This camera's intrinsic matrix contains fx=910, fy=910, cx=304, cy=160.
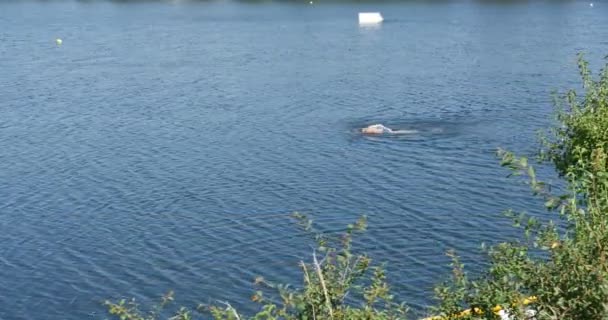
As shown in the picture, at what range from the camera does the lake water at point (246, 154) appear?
84.5ft

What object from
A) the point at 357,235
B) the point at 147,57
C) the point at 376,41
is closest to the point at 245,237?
the point at 357,235

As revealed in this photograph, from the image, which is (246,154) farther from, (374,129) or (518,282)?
(518,282)

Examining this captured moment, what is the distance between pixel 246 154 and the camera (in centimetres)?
3638

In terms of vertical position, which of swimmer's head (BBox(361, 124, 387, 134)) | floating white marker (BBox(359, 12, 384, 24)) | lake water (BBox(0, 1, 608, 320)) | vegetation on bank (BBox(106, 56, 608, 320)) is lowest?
floating white marker (BBox(359, 12, 384, 24))

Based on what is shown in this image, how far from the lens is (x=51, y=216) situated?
30.1 meters

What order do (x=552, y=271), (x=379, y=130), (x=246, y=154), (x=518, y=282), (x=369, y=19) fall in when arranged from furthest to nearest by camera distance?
(x=369, y=19)
(x=379, y=130)
(x=246, y=154)
(x=518, y=282)
(x=552, y=271)

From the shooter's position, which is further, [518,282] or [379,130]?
[379,130]

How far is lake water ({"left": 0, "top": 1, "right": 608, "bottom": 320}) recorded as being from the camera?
25.8 meters

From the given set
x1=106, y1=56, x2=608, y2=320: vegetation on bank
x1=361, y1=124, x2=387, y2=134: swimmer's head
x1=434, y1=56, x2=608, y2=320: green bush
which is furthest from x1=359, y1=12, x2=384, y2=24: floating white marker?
x1=106, y1=56, x2=608, y2=320: vegetation on bank

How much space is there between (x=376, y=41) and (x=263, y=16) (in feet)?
89.3

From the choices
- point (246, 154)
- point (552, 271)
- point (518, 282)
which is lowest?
point (246, 154)

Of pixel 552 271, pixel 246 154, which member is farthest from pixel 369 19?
pixel 552 271

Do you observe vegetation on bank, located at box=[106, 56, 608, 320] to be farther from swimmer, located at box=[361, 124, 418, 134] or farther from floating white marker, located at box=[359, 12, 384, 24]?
floating white marker, located at box=[359, 12, 384, 24]

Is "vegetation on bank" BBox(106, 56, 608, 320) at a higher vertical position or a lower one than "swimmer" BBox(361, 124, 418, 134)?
higher
